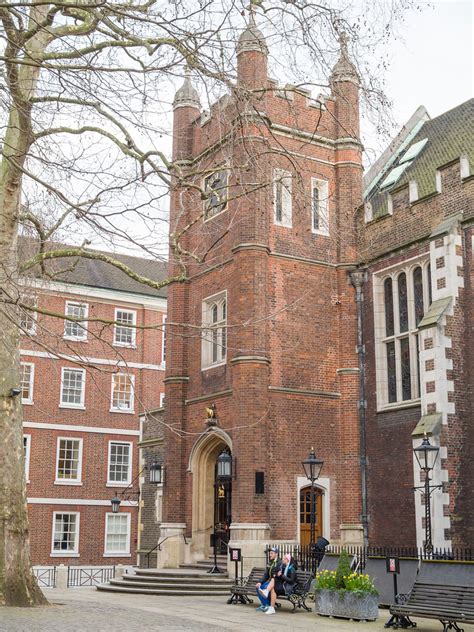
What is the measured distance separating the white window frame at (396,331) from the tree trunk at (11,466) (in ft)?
32.3

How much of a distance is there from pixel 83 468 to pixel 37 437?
8.04 ft

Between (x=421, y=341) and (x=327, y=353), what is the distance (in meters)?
3.95

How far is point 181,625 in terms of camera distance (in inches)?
488

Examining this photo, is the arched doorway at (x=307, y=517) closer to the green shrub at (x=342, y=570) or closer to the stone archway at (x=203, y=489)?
the stone archway at (x=203, y=489)

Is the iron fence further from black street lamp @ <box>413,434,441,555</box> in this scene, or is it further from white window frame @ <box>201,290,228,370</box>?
white window frame @ <box>201,290,228,370</box>

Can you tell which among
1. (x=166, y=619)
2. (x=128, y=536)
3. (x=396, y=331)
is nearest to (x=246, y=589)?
(x=166, y=619)

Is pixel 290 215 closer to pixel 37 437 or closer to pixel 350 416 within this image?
pixel 350 416

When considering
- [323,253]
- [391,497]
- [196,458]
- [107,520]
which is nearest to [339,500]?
[391,497]

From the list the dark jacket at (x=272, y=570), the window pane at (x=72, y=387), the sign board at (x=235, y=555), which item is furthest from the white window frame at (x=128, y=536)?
the dark jacket at (x=272, y=570)

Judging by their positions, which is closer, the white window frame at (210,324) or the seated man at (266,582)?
the seated man at (266,582)

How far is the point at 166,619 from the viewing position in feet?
43.3

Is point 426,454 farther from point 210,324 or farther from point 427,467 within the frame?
point 210,324

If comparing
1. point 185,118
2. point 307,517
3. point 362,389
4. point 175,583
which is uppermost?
point 185,118

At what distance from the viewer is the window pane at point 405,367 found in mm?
20734
